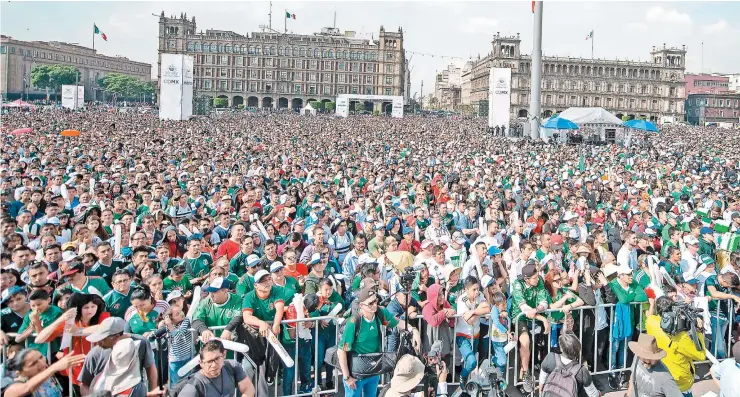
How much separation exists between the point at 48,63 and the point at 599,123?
388 ft

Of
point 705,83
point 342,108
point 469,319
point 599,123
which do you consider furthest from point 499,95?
point 705,83

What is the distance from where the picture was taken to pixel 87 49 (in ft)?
461

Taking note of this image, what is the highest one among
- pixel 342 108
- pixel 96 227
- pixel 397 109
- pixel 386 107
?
pixel 386 107

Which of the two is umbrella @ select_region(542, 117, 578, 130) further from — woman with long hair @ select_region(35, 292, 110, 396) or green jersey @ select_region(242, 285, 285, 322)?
woman with long hair @ select_region(35, 292, 110, 396)

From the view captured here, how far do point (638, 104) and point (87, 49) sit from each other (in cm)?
11226

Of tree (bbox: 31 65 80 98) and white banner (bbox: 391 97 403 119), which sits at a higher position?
tree (bbox: 31 65 80 98)

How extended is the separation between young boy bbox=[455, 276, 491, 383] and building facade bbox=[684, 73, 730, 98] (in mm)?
142392

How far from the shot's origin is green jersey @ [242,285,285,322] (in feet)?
19.9

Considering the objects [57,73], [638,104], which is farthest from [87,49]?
[638,104]

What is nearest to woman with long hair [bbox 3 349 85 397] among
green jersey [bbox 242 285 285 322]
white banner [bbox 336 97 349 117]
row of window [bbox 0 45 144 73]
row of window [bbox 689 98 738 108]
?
green jersey [bbox 242 285 285 322]

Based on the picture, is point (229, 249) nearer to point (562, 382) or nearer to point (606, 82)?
point (562, 382)

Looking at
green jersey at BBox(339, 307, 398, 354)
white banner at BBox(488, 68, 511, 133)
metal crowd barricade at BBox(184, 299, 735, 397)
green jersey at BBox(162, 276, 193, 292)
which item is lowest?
metal crowd barricade at BBox(184, 299, 735, 397)

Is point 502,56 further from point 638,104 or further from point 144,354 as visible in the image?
point 144,354

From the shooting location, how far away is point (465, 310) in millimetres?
6633
